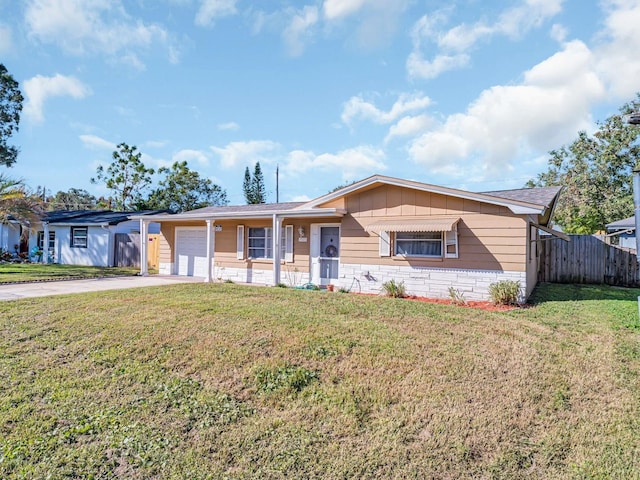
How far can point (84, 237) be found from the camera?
22.1m

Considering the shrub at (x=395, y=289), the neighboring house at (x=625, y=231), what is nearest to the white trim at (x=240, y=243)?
the shrub at (x=395, y=289)

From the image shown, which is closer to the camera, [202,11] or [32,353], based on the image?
[32,353]

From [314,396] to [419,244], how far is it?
7.45 metres

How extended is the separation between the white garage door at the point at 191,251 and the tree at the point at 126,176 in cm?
2465

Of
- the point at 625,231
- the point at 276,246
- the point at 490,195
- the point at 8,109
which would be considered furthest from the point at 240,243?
the point at 625,231

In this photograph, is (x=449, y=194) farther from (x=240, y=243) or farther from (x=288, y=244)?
(x=240, y=243)

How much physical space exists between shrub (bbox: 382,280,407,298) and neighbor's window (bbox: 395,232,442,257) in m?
0.99

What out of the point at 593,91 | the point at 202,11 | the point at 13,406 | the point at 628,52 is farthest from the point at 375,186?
the point at 593,91

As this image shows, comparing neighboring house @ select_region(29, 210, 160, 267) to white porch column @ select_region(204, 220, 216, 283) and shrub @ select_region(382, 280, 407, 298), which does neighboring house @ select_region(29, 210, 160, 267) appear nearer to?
white porch column @ select_region(204, 220, 216, 283)

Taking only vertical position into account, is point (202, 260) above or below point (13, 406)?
above

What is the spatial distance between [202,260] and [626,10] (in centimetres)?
1638

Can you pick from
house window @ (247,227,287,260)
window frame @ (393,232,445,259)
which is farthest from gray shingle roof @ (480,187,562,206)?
house window @ (247,227,287,260)

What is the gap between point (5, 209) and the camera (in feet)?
51.1

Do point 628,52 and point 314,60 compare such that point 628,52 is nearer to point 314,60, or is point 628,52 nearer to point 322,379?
point 314,60
